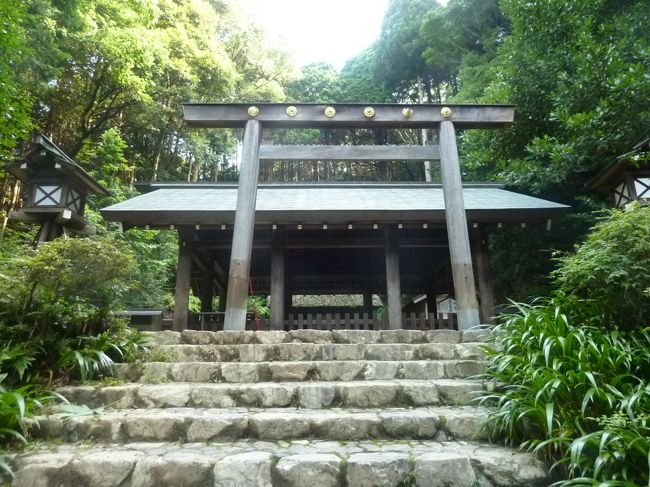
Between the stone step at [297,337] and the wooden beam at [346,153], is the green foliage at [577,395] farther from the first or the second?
the wooden beam at [346,153]

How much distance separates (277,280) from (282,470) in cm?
583

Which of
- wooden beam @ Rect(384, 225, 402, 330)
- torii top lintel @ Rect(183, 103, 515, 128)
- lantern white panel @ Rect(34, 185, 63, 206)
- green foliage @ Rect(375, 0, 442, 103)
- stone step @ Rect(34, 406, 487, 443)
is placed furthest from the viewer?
green foliage @ Rect(375, 0, 442, 103)

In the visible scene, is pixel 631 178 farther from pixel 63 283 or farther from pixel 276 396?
pixel 63 283

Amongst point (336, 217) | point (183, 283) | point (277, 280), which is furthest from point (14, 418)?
point (277, 280)

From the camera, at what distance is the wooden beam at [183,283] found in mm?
7523

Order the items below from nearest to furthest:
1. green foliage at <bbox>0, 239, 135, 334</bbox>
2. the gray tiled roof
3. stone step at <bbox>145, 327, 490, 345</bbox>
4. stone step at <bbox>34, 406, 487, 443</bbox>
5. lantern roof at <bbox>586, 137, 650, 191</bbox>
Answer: stone step at <bbox>34, 406, 487, 443</bbox>
green foliage at <bbox>0, 239, 135, 334</bbox>
stone step at <bbox>145, 327, 490, 345</bbox>
lantern roof at <bbox>586, 137, 650, 191</bbox>
the gray tiled roof

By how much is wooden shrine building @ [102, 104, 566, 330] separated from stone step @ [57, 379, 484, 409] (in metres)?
2.06

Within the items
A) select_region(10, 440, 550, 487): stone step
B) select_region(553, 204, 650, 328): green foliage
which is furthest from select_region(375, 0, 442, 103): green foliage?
select_region(10, 440, 550, 487): stone step

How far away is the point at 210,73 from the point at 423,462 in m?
17.3

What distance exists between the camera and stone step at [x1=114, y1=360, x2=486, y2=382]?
3379 millimetres

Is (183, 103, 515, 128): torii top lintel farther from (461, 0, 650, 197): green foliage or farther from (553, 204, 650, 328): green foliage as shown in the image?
(553, 204, 650, 328): green foliage

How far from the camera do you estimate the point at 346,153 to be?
20.5 ft

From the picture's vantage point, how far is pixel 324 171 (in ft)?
81.1

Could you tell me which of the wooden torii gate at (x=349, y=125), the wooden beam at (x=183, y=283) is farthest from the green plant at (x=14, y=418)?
the wooden beam at (x=183, y=283)
